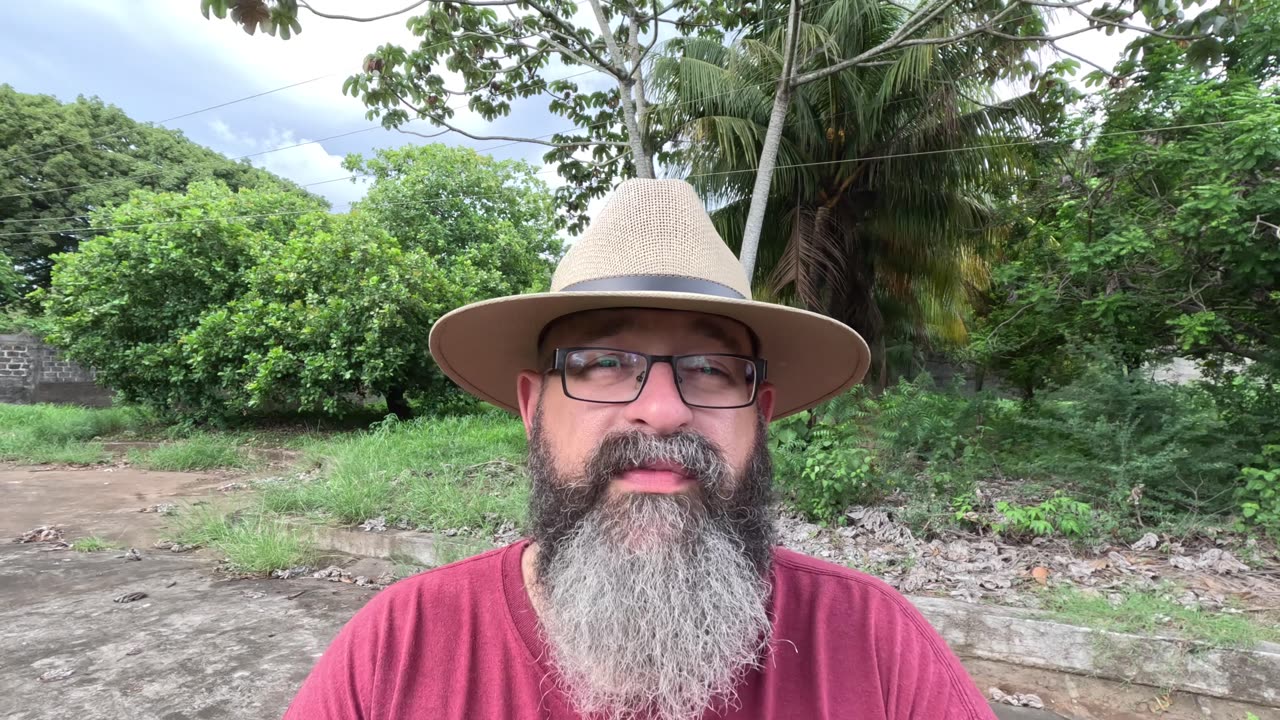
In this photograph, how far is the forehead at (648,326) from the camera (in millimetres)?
1245

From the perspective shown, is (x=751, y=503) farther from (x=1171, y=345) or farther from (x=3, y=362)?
(x=3, y=362)

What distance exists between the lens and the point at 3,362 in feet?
50.1

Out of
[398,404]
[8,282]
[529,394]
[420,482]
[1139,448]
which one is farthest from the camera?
[8,282]

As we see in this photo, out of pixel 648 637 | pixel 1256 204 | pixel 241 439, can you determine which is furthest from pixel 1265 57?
pixel 241 439

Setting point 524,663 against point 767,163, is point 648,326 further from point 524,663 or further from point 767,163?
point 767,163

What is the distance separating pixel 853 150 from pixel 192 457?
9.24 metres

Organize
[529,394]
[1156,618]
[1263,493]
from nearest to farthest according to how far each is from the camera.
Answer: [529,394] < [1156,618] < [1263,493]

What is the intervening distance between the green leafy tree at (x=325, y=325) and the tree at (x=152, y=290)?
58cm

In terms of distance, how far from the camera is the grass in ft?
8.54

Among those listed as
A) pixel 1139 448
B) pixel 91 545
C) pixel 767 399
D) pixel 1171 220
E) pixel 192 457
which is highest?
pixel 1171 220

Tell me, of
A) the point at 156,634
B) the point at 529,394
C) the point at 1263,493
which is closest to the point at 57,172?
the point at 156,634

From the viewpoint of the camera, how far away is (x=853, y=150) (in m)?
7.71

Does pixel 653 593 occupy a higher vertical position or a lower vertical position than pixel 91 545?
higher

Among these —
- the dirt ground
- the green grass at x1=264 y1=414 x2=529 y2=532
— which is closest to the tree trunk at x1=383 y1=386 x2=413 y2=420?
the green grass at x1=264 y1=414 x2=529 y2=532
